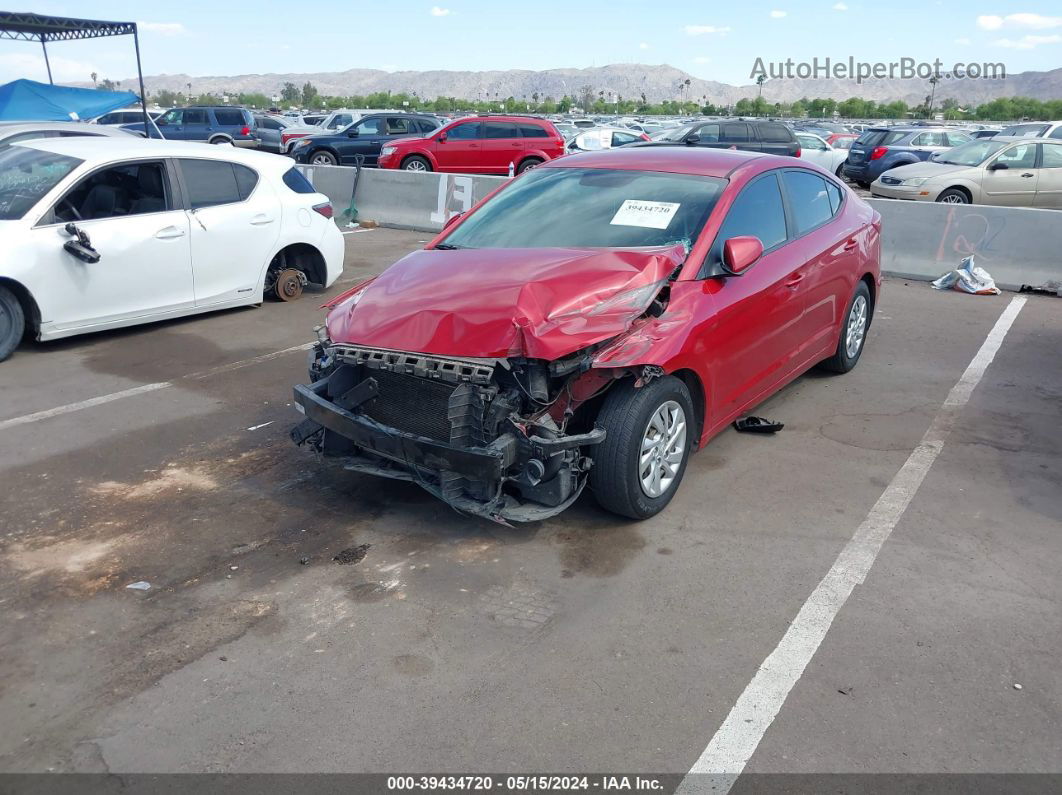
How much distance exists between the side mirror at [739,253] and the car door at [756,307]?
4.3 inches

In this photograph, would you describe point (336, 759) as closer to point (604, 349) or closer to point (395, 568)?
point (395, 568)

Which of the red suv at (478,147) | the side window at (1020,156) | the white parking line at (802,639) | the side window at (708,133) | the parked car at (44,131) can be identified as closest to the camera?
the white parking line at (802,639)

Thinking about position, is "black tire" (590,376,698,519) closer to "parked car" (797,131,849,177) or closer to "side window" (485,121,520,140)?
"side window" (485,121,520,140)

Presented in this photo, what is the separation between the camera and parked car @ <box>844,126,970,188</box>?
21.9m

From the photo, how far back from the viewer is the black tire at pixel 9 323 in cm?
735

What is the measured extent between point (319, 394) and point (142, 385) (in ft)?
8.78

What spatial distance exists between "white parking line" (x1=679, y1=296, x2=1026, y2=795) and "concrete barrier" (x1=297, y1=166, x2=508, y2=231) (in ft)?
31.3

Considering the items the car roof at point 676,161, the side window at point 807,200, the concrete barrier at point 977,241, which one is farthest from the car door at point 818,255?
the concrete barrier at point 977,241

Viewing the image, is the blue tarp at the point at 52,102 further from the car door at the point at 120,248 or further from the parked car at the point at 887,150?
the parked car at the point at 887,150

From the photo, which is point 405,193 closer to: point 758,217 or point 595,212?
point 595,212

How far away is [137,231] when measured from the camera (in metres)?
7.91

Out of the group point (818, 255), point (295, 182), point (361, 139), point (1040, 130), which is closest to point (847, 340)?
point (818, 255)

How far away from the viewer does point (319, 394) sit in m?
5.01

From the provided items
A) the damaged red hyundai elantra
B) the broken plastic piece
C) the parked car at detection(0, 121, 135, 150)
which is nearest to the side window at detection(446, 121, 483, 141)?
the parked car at detection(0, 121, 135, 150)
